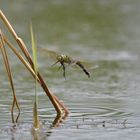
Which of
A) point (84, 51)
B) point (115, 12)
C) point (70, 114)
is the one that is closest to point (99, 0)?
point (115, 12)

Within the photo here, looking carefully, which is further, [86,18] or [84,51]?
[86,18]

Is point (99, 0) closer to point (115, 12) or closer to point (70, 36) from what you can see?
point (115, 12)

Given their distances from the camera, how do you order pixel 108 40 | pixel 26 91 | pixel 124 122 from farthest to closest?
pixel 108 40 < pixel 26 91 < pixel 124 122

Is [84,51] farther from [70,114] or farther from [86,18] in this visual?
[70,114]

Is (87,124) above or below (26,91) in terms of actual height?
below

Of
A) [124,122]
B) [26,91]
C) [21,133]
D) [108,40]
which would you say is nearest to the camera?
[21,133]

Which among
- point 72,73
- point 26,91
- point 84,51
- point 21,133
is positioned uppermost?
point 84,51
